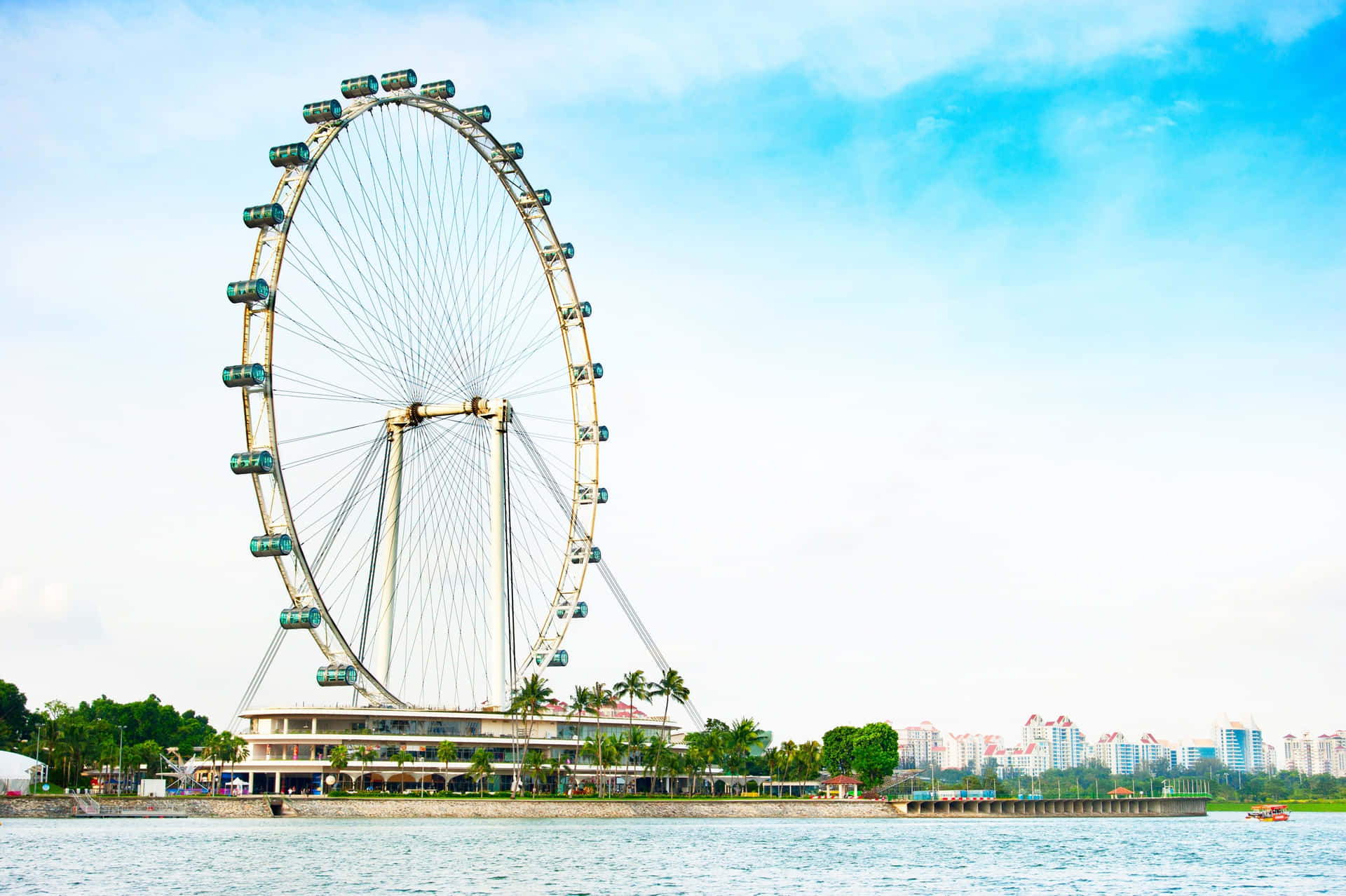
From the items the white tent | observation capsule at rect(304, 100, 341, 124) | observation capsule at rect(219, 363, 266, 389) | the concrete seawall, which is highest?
observation capsule at rect(304, 100, 341, 124)

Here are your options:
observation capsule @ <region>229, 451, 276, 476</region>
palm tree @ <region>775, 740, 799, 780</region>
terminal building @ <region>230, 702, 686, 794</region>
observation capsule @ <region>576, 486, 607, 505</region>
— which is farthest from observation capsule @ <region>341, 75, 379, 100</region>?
palm tree @ <region>775, 740, 799, 780</region>

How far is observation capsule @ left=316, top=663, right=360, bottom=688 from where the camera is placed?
9506cm

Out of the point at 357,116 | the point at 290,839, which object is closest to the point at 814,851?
the point at 290,839

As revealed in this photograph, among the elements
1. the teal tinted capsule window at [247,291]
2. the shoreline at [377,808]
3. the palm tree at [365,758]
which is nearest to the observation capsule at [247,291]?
the teal tinted capsule window at [247,291]

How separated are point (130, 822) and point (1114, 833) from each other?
94067 millimetres

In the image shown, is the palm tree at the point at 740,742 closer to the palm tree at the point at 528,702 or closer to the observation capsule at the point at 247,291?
the palm tree at the point at 528,702

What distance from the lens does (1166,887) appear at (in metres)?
70.2

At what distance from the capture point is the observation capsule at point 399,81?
91062mm

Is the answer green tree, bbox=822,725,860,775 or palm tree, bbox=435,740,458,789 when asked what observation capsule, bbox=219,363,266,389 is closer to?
palm tree, bbox=435,740,458,789

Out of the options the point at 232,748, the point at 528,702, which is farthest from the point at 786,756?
the point at 232,748

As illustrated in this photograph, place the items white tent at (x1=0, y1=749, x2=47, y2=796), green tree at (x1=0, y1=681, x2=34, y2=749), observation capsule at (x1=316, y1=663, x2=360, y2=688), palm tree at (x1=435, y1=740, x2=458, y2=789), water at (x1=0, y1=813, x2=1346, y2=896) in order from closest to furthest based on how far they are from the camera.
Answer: water at (x1=0, y1=813, x2=1346, y2=896) < observation capsule at (x1=316, y1=663, x2=360, y2=688) < white tent at (x1=0, y1=749, x2=47, y2=796) < palm tree at (x1=435, y1=740, x2=458, y2=789) < green tree at (x1=0, y1=681, x2=34, y2=749)

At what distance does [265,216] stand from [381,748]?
241 ft

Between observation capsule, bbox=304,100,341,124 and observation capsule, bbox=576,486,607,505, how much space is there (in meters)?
48.9

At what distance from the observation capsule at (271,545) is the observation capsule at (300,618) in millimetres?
5141
